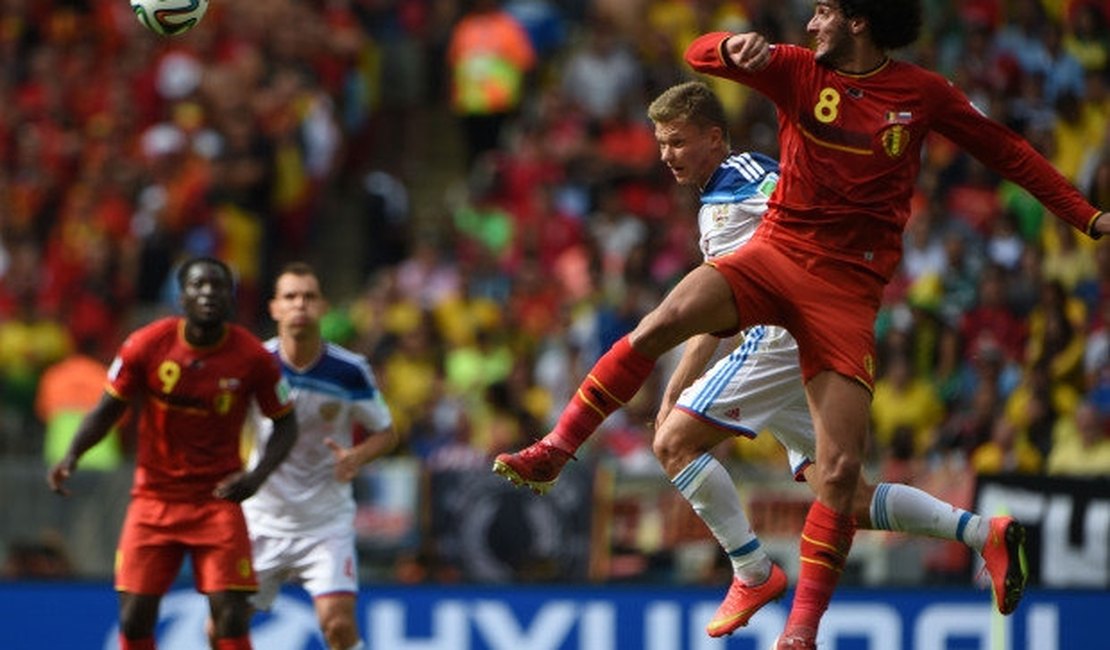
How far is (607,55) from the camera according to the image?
19078 millimetres

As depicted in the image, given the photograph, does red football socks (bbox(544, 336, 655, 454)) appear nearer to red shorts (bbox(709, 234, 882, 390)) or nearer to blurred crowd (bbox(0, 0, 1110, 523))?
red shorts (bbox(709, 234, 882, 390))

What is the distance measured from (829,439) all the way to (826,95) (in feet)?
4.32

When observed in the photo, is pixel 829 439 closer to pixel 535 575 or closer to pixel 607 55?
pixel 535 575

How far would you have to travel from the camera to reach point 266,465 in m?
11.4

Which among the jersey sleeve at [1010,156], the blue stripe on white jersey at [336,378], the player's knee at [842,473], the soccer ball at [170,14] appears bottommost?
the player's knee at [842,473]

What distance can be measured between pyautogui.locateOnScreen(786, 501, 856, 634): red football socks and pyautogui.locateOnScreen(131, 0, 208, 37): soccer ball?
144 inches

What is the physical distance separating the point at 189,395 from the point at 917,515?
365 cm

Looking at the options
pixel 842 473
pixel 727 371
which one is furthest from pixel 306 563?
pixel 842 473

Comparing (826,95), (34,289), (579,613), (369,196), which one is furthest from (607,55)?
(826,95)

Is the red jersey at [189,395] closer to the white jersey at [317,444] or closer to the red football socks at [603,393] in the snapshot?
the white jersey at [317,444]

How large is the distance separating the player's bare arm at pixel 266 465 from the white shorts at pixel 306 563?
73 centimetres

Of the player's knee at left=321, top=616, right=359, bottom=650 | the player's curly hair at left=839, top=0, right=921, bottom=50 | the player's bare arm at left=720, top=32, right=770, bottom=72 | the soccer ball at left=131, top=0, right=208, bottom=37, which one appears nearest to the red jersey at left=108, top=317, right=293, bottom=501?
the player's knee at left=321, top=616, right=359, bottom=650

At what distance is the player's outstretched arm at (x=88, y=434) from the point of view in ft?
37.5

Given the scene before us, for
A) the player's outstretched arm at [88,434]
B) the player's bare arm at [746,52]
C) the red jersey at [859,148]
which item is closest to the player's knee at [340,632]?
the player's outstretched arm at [88,434]
